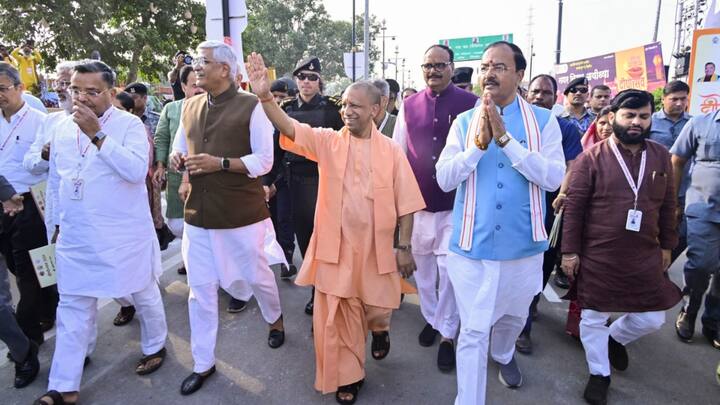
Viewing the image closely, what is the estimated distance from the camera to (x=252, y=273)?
3350 millimetres

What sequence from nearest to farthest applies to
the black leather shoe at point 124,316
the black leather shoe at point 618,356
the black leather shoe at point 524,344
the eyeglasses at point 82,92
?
the eyeglasses at point 82,92, the black leather shoe at point 618,356, the black leather shoe at point 524,344, the black leather shoe at point 124,316

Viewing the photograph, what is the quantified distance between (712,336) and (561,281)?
1.52 metres

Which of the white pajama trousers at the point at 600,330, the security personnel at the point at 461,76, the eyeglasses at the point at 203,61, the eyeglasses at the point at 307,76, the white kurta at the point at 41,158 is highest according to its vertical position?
the security personnel at the point at 461,76

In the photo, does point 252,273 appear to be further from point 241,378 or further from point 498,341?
point 498,341

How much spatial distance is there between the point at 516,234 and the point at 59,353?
2792mm

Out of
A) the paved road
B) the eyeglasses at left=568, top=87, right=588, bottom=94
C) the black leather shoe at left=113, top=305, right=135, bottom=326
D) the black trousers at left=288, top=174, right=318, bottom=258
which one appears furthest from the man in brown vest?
the eyeglasses at left=568, top=87, right=588, bottom=94

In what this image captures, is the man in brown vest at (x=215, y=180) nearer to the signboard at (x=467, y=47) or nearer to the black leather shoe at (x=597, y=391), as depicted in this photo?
the black leather shoe at (x=597, y=391)

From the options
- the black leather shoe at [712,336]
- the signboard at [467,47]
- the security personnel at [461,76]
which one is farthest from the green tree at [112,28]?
the signboard at [467,47]

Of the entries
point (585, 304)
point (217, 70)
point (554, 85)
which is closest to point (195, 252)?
point (217, 70)

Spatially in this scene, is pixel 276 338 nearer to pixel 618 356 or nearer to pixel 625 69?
pixel 618 356

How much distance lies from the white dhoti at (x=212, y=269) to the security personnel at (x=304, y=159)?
73 cm

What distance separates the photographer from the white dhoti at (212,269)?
3086 millimetres

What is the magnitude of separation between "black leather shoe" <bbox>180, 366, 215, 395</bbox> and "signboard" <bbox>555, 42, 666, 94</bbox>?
15.9 metres

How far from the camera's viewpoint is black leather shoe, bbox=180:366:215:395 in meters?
2.96
